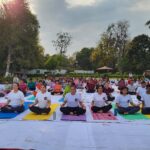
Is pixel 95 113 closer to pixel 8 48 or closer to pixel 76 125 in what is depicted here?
pixel 76 125

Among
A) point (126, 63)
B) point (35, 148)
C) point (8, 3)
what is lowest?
point (35, 148)

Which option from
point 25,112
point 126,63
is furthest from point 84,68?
point 25,112

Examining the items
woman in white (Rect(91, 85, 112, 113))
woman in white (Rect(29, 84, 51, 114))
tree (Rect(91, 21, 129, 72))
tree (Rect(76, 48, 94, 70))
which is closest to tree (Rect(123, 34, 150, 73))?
tree (Rect(91, 21, 129, 72))

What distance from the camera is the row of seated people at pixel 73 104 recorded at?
11.3 meters

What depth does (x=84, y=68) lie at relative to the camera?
295 feet

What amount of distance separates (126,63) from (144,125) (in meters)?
49.2

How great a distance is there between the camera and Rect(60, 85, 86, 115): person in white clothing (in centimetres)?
1112

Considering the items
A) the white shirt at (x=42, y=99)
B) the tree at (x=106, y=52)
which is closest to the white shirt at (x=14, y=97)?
the white shirt at (x=42, y=99)

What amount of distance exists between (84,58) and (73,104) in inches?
3146

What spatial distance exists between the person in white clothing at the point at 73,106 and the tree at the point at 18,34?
30.3 m

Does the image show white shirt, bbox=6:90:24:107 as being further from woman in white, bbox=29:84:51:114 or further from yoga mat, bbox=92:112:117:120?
yoga mat, bbox=92:112:117:120

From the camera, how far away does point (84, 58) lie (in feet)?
299

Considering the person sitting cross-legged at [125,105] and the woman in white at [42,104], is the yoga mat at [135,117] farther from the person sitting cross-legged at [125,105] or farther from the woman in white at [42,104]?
the woman in white at [42,104]

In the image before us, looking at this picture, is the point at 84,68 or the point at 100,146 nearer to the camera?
the point at 100,146
